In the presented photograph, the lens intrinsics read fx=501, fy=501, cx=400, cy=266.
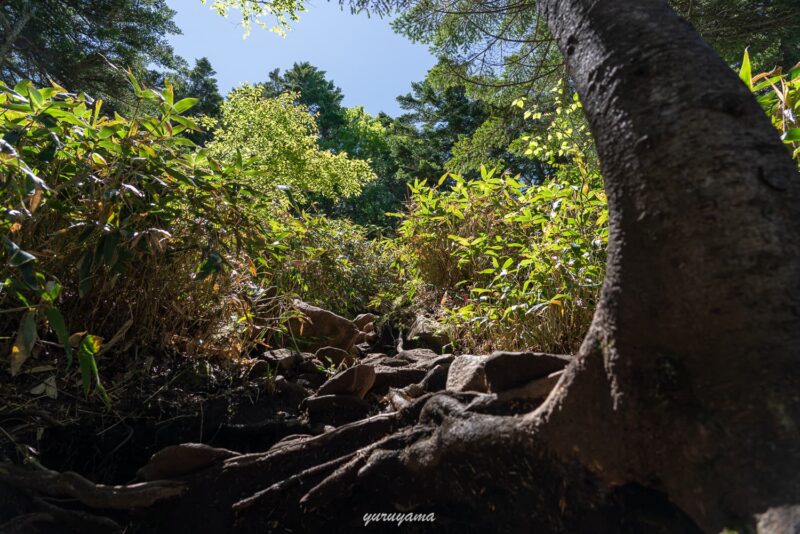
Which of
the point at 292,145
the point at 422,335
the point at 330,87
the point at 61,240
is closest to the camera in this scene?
the point at 61,240

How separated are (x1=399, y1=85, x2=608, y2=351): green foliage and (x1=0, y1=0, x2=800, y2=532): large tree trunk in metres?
0.99

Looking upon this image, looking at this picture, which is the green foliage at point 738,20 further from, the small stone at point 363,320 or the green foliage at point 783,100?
the small stone at point 363,320

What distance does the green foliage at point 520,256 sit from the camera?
2.21 metres

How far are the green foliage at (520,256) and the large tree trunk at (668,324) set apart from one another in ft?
3.24

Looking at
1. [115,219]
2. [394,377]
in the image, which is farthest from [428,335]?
[115,219]

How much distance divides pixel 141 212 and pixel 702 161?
5.59 ft

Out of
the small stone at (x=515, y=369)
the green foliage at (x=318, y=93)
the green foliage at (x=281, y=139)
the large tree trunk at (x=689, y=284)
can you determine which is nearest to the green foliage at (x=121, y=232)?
the small stone at (x=515, y=369)

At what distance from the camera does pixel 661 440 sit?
0.95 m

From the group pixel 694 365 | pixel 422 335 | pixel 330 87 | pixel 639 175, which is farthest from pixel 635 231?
pixel 330 87

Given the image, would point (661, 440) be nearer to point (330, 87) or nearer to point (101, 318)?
point (101, 318)

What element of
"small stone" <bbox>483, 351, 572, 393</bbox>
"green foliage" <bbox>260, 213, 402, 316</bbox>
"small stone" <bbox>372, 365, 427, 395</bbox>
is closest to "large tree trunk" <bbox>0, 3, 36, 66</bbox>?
"green foliage" <bbox>260, 213, 402, 316</bbox>

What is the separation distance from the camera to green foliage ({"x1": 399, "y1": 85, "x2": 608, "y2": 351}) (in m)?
2.21

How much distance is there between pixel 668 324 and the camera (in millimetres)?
909

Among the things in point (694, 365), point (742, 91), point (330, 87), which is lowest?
point (694, 365)
